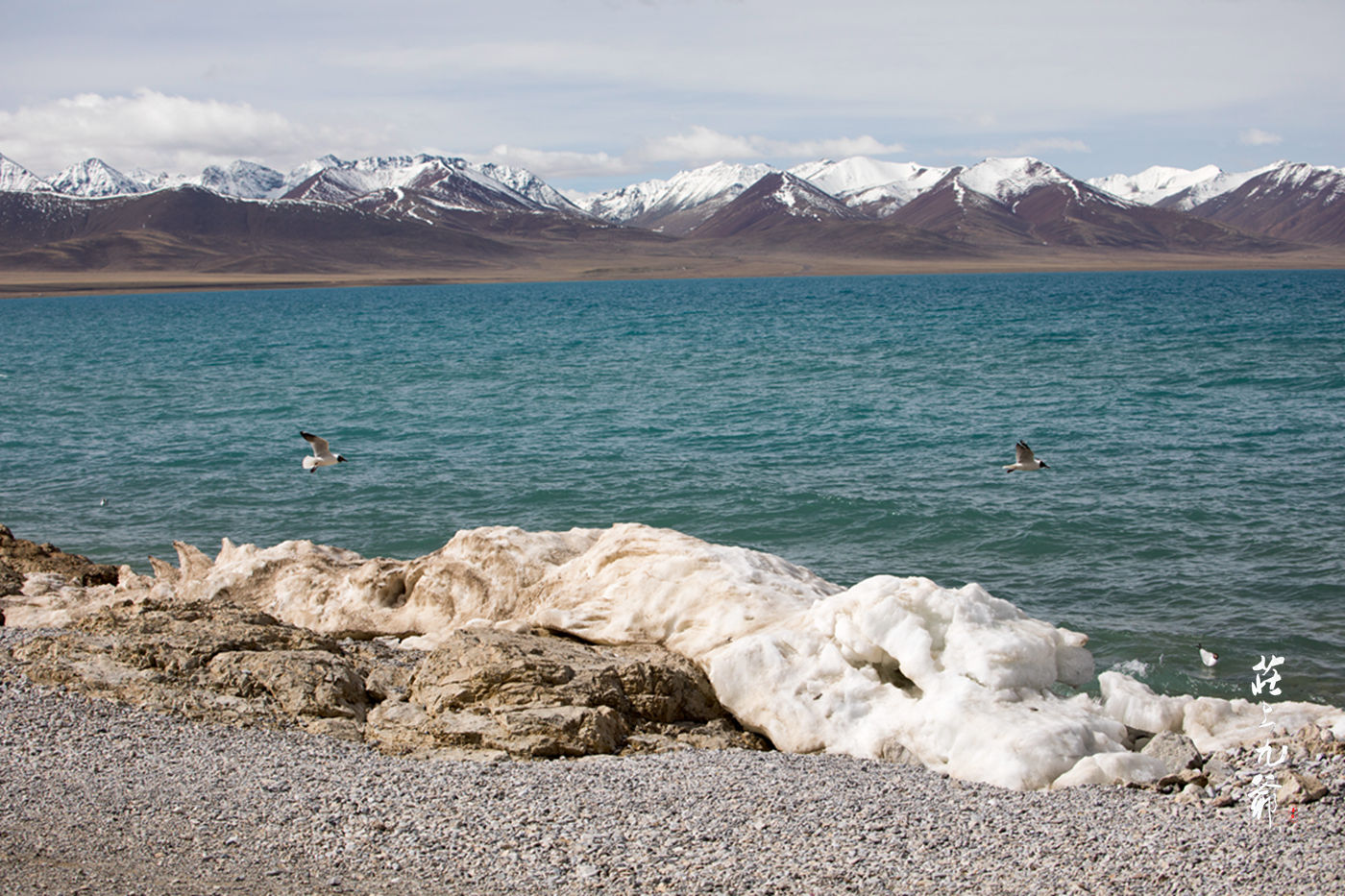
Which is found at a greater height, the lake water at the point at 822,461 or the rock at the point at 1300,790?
the rock at the point at 1300,790

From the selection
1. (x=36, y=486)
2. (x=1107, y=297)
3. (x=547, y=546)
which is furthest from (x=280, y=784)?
(x=1107, y=297)

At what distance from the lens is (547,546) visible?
39.2 feet

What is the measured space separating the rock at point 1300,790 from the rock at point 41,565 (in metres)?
12.5

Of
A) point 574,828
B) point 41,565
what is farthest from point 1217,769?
point 41,565

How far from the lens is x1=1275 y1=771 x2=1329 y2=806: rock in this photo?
23.3 ft

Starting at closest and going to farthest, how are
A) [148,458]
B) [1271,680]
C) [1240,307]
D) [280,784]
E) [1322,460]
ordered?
[280,784] → [1271,680] → [1322,460] → [148,458] → [1240,307]

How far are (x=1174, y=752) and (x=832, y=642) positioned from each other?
8.69 ft

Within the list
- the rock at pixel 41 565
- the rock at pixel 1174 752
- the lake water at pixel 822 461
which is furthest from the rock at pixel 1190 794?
the rock at pixel 41 565

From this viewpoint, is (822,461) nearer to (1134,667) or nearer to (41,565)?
(1134,667)

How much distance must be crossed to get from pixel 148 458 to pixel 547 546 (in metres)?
15.6

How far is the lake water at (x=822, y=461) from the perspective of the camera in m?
14.5

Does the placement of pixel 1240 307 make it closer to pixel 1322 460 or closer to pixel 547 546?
pixel 1322 460

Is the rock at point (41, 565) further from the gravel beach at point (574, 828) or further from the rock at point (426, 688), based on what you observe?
the gravel beach at point (574, 828)

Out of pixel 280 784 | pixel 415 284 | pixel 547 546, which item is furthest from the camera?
pixel 415 284
